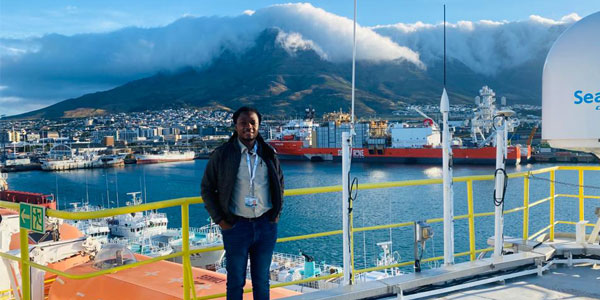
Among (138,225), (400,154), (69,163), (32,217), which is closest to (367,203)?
(138,225)

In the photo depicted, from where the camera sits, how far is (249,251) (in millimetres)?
2953

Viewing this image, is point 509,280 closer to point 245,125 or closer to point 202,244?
point 245,125

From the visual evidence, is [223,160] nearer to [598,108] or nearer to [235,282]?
[235,282]

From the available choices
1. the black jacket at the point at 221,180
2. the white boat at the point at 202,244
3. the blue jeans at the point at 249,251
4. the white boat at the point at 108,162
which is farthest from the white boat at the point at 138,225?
the white boat at the point at 108,162

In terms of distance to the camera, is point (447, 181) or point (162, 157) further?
point (162, 157)

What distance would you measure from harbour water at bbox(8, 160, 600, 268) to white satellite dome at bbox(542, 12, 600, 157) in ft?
1.68

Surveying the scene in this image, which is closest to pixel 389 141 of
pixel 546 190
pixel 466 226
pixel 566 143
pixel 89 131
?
pixel 546 190

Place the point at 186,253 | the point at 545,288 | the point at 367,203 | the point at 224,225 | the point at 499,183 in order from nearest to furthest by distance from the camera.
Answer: the point at 224,225, the point at 186,253, the point at 545,288, the point at 499,183, the point at 367,203

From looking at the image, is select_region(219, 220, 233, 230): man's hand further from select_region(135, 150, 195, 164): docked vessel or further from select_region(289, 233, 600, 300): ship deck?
select_region(135, 150, 195, 164): docked vessel

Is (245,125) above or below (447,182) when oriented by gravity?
above

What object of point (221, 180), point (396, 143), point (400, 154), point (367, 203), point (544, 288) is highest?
point (221, 180)

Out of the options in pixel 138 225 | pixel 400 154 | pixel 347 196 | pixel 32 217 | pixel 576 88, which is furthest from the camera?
pixel 400 154

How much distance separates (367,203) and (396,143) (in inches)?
1475

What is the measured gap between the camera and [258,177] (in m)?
2.78
